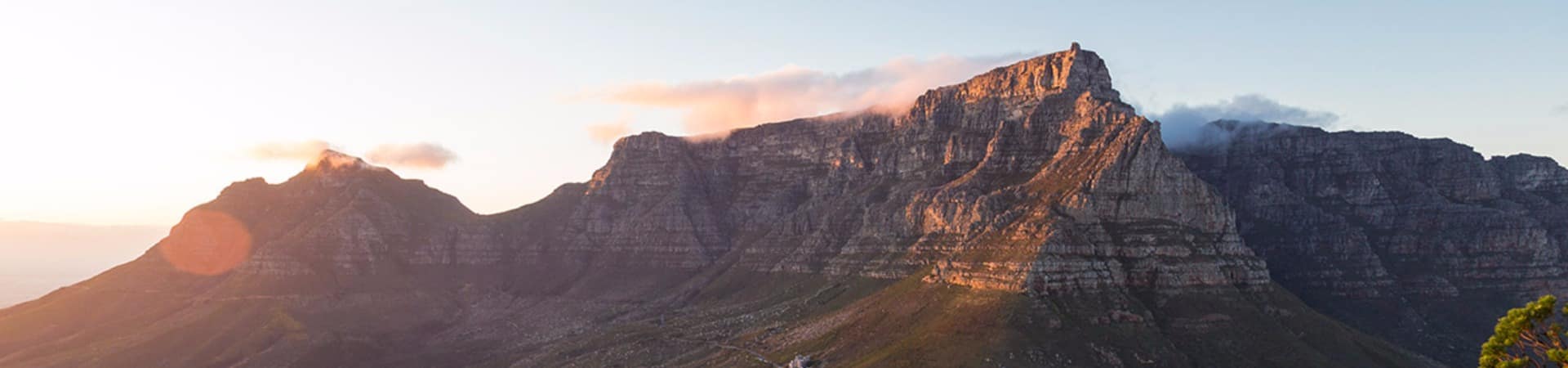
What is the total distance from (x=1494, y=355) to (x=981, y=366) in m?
133

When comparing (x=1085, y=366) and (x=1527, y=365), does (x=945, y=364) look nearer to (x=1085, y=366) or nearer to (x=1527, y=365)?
(x=1085, y=366)

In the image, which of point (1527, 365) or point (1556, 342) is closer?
point (1556, 342)

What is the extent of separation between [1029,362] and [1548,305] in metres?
140

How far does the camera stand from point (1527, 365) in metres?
67.3

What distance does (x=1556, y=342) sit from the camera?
59812 mm

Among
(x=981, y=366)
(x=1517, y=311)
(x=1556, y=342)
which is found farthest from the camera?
(x=981, y=366)

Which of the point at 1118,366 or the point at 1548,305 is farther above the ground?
the point at 1548,305

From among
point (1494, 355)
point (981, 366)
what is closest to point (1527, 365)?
point (1494, 355)

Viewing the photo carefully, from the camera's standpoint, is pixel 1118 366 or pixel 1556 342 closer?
pixel 1556 342

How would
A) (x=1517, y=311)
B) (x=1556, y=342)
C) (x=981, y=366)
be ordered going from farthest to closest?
(x=981, y=366), (x=1517, y=311), (x=1556, y=342)

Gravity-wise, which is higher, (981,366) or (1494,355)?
(1494,355)

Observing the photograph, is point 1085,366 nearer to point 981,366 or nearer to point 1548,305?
point 981,366

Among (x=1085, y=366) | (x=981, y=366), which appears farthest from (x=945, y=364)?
(x=1085, y=366)

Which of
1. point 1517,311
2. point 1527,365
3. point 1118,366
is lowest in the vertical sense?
point 1118,366
